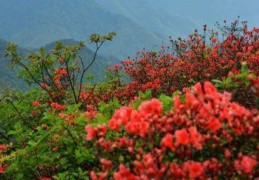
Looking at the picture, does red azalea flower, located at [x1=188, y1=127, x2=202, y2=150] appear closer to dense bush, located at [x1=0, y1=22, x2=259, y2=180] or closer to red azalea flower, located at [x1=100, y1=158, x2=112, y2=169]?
dense bush, located at [x1=0, y1=22, x2=259, y2=180]

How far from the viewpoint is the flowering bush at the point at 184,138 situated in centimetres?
348

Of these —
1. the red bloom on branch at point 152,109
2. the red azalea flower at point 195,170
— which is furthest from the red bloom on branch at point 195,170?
the red bloom on branch at point 152,109

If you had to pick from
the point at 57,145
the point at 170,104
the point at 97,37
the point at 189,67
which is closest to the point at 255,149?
the point at 170,104

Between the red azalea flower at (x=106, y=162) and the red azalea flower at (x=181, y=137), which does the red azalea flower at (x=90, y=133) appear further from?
the red azalea flower at (x=181, y=137)

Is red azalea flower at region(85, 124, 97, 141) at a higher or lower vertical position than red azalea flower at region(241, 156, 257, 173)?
higher

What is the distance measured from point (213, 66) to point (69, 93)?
3.89 metres

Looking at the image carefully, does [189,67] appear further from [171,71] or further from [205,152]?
[205,152]

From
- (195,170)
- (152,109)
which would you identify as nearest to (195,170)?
(195,170)

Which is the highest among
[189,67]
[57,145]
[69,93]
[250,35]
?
[250,35]

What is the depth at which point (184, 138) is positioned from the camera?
345 centimetres

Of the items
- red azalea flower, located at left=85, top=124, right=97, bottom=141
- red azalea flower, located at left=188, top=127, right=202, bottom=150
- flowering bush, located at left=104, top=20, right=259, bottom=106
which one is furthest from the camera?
flowering bush, located at left=104, top=20, right=259, bottom=106

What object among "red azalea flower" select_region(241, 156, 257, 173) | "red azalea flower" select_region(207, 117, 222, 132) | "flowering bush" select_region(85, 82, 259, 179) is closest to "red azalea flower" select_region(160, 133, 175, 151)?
"flowering bush" select_region(85, 82, 259, 179)

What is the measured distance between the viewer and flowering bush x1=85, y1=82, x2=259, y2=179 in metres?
3.48

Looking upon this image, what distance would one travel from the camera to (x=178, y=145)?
3537mm
